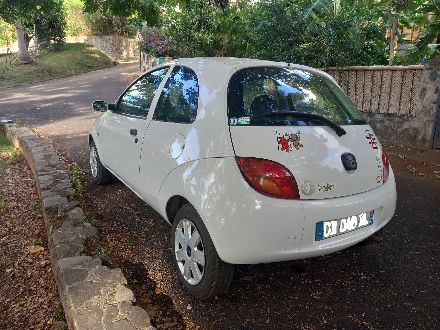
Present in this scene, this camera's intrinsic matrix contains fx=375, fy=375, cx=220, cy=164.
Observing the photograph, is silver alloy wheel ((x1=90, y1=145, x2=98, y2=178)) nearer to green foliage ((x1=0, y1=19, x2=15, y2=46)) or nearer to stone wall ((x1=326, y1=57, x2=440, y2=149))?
stone wall ((x1=326, y1=57, x2=440, y2=149))

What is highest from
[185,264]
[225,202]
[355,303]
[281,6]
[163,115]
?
[281,6]

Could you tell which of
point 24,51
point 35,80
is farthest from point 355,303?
point 24,51

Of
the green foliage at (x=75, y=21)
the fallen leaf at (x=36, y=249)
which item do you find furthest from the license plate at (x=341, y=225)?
the green foliage at (x=75, y=21)

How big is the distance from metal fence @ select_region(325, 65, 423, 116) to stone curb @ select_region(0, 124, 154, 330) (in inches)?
221

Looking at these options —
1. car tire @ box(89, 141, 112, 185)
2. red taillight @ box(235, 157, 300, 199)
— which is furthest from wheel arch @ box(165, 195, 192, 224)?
car tire @ box(89, 141, 112, 185)

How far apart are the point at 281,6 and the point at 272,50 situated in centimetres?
90

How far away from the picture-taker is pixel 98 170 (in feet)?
16.3

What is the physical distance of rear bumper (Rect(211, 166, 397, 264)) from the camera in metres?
2.29

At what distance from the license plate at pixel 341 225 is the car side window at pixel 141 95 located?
1.93 meters

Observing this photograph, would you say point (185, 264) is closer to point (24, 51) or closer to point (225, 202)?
point (225, 202)

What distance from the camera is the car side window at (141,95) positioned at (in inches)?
140

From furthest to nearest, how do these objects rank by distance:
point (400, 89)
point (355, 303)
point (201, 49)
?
point (201, 49) < point (400, 89) < point (355, 303)

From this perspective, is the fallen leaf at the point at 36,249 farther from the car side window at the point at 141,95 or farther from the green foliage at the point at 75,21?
the green foliage at the point at 75,21

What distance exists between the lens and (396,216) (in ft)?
14.0
